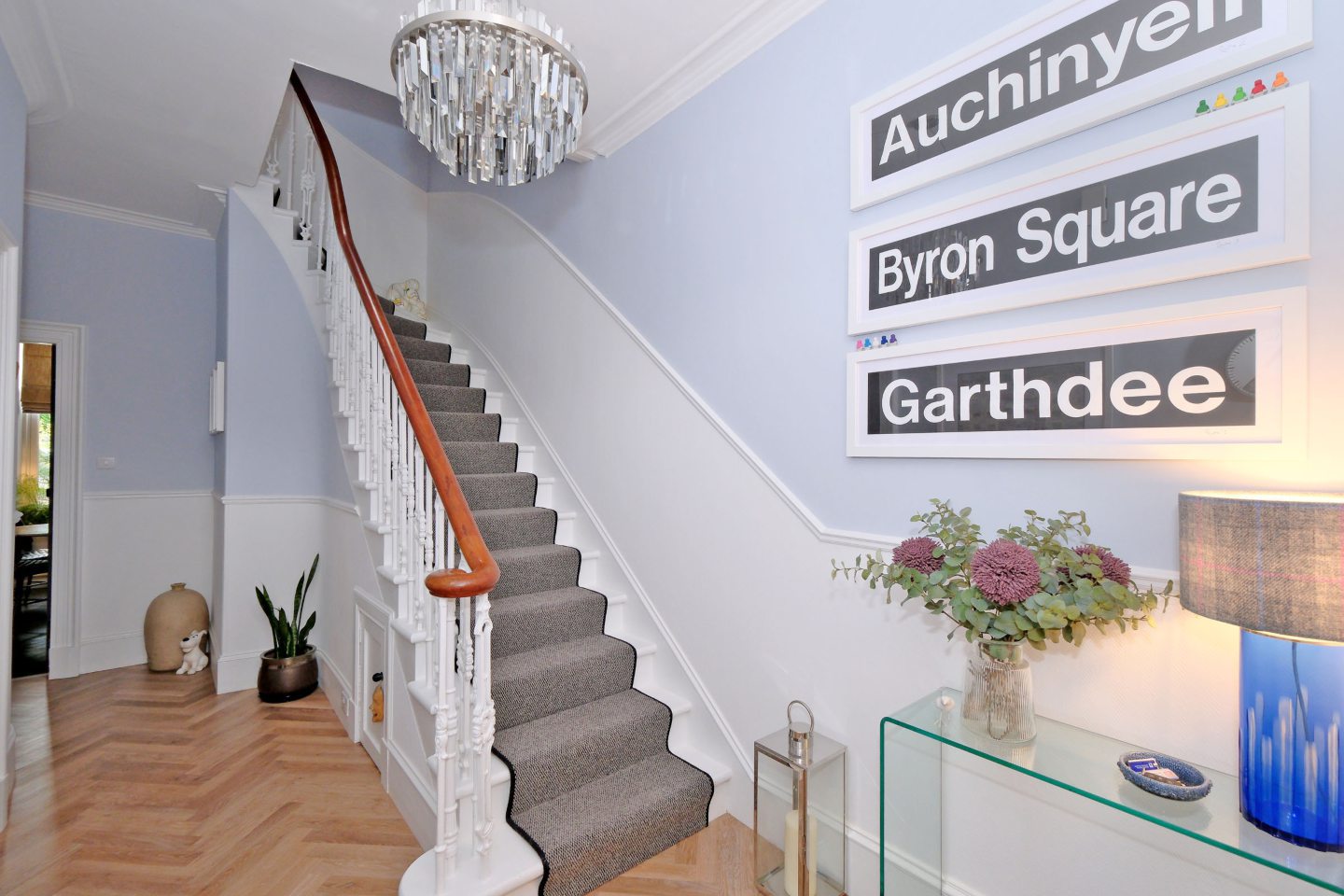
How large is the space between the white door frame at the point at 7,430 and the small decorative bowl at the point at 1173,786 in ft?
11.5

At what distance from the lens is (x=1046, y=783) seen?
1507 mm

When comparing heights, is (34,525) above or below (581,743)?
above

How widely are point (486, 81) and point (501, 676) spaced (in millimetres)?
1935

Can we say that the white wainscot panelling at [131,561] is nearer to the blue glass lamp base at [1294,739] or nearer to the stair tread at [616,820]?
the stair tread at [616,820]

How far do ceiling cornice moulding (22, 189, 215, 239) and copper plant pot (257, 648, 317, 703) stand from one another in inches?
111

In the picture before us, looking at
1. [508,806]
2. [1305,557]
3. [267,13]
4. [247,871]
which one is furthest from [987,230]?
[247,871]

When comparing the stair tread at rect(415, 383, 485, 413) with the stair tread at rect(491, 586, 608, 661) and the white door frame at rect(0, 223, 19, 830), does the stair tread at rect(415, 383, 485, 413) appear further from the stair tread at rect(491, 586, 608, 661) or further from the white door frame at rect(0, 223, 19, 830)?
the white door frame at rect(0, 223, 19, 830)

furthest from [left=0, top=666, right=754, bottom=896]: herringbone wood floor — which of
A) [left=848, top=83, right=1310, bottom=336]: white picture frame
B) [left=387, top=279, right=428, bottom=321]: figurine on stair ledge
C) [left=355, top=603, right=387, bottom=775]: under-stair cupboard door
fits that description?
[left=387, top=279, right=428, bottom=321]: figurine on stair ledge

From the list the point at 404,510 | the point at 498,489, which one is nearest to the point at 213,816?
the point at 404,510

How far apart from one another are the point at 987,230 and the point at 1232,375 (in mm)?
640

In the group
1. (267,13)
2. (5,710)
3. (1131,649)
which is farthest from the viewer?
(5,710)

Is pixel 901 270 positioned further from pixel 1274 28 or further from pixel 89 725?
pixel 89 725

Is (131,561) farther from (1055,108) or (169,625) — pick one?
(1055,108)

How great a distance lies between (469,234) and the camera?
14.4ft
